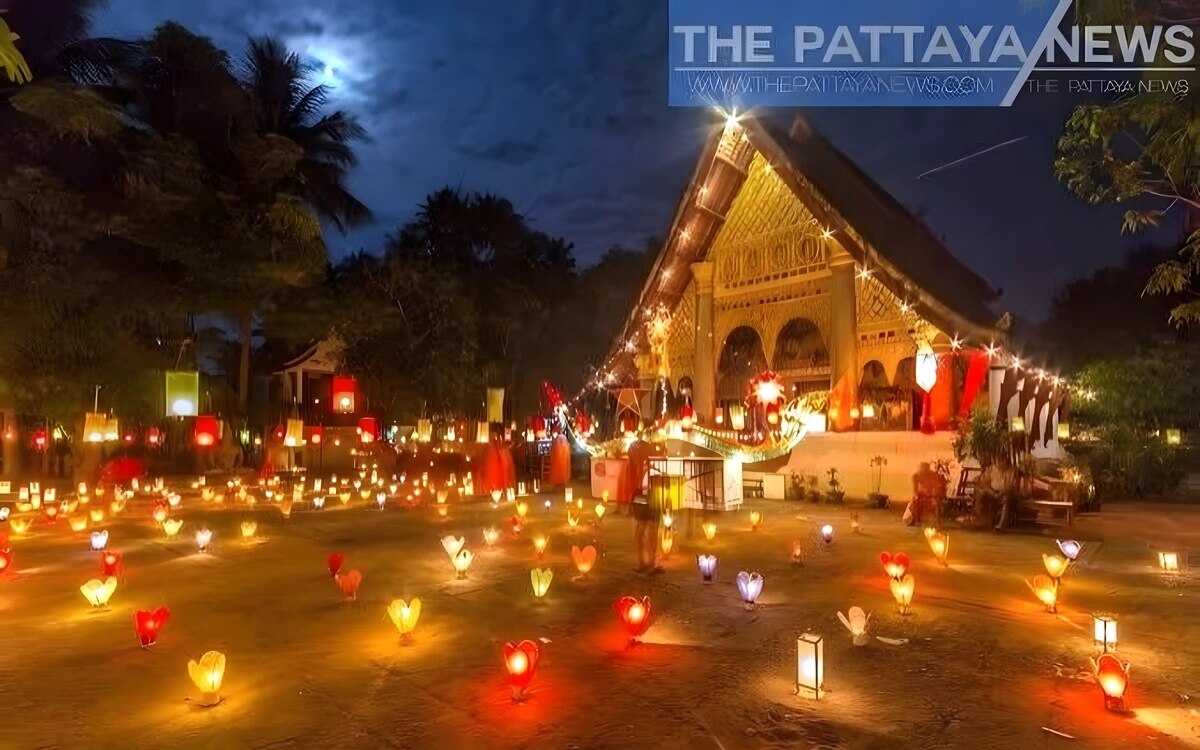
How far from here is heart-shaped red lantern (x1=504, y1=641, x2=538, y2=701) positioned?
18.6ft

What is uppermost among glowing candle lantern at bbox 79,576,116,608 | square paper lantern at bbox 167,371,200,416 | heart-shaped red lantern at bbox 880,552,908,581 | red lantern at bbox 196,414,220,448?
square paper lantern at bbox 167,371,200,416

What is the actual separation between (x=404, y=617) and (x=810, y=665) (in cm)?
373

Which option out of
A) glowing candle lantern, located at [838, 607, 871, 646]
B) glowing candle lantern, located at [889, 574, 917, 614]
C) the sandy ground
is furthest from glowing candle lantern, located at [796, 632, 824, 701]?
glowing candle lantern, located at [889, 574, 917, 614]

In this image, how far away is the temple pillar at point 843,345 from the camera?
18.5m

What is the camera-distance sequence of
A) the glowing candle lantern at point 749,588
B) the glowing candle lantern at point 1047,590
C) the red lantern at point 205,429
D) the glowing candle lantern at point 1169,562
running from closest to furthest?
the glowing candle lantern at point 1047,590
the glowing candle lantern at point 749,588
the glowing candle lantern at point 1169,562
the red lantern at point 205,429

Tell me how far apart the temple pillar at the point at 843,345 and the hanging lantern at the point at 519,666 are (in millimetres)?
14082

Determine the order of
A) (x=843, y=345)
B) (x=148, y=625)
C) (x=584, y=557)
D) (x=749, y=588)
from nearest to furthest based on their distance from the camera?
(x=148, y=625) → (x=749, y=588) → (x=584, y=557) → (x=843, y=345)

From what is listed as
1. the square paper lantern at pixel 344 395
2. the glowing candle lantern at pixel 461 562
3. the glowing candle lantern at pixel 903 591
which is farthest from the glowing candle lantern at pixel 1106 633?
the square paper lantern at pixel 344 395

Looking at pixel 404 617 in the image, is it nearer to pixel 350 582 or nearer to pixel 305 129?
pixel 350 582

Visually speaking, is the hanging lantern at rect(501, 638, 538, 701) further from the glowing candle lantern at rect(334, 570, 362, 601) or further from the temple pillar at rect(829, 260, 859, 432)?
the temple pillar at rect(829, 260, 859, 432)

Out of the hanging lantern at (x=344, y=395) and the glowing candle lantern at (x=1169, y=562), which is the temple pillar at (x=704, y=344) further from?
the glowing candle lantern at (x=1169, y=562)

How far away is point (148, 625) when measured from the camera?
23.1 ft

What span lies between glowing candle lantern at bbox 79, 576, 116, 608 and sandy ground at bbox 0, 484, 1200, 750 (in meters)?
0.19

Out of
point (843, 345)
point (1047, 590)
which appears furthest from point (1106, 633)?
point (843, 345)
